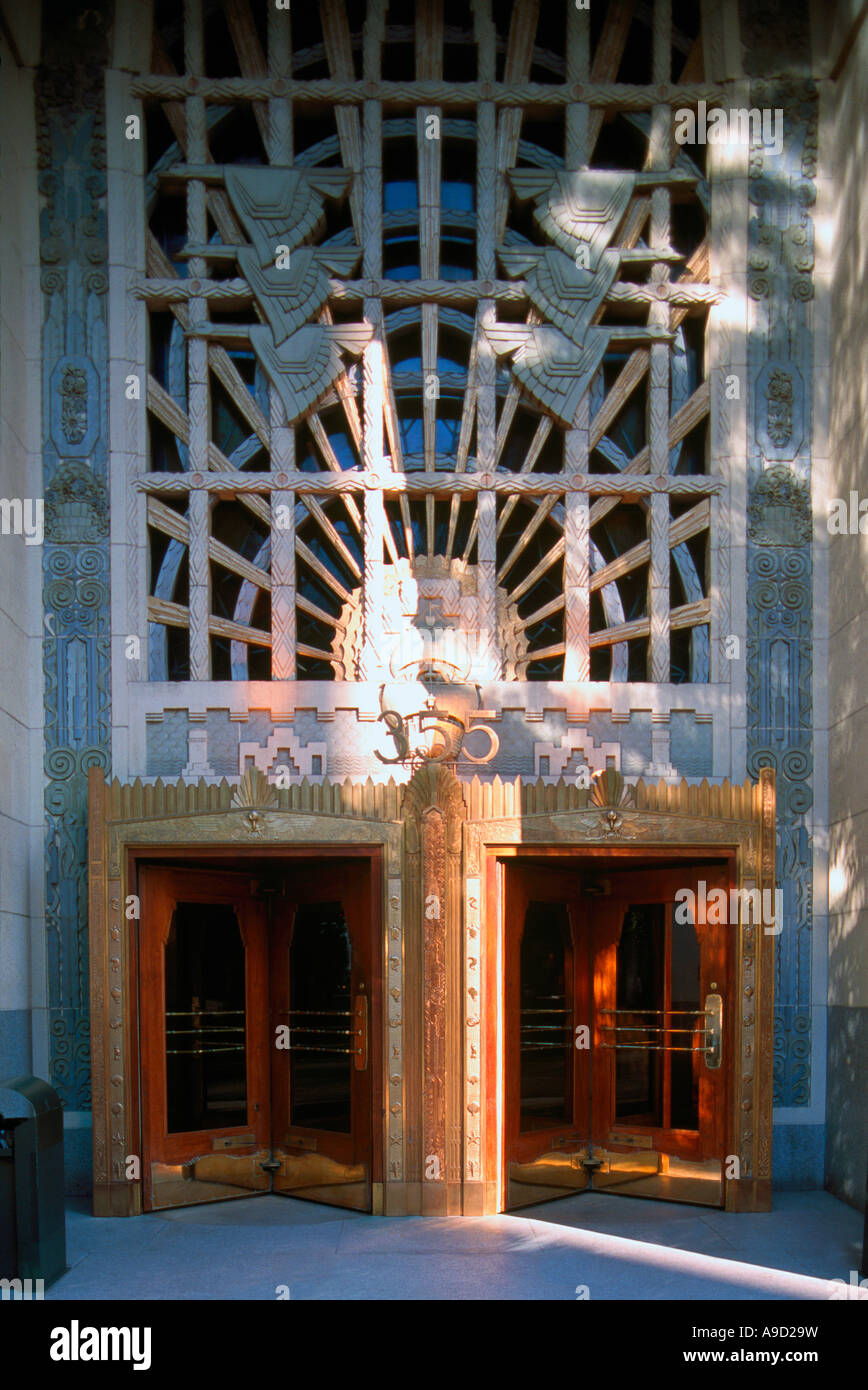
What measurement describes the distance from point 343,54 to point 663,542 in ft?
15.4

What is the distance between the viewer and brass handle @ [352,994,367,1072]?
25.8 ft

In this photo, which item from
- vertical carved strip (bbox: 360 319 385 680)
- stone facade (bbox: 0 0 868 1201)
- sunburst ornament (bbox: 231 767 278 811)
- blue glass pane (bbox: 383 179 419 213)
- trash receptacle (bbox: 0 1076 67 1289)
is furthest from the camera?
blue glass pane (bbox: 383 179 419 213)

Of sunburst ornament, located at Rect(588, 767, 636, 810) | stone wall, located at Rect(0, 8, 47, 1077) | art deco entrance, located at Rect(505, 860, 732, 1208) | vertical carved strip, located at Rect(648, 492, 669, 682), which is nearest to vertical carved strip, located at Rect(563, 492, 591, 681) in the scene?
vertical carved strip, located at Rect(648, 492, 669, 682)

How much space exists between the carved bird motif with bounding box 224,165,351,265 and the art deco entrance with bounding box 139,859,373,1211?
16.1ft

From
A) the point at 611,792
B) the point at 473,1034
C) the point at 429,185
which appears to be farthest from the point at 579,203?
the point at 473,1034

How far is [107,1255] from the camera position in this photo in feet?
22.1

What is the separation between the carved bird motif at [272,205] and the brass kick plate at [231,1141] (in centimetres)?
670

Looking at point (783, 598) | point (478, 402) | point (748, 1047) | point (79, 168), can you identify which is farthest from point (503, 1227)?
point (79, 168)

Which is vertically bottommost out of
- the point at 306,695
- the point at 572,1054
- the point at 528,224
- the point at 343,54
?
the point at 572,1054

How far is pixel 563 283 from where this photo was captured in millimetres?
8844

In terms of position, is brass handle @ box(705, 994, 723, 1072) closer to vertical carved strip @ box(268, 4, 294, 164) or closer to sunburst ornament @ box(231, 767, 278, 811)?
sunburst ornament @ box(231, 767, 278, 811)

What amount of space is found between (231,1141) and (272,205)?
7.20 metres

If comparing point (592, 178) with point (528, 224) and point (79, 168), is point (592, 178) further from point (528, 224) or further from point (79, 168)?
point (79, 168)

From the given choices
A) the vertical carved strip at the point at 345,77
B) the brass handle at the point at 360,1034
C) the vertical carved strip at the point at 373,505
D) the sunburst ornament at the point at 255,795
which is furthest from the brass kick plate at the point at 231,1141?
the vertical carved strip at the point at 345,77
